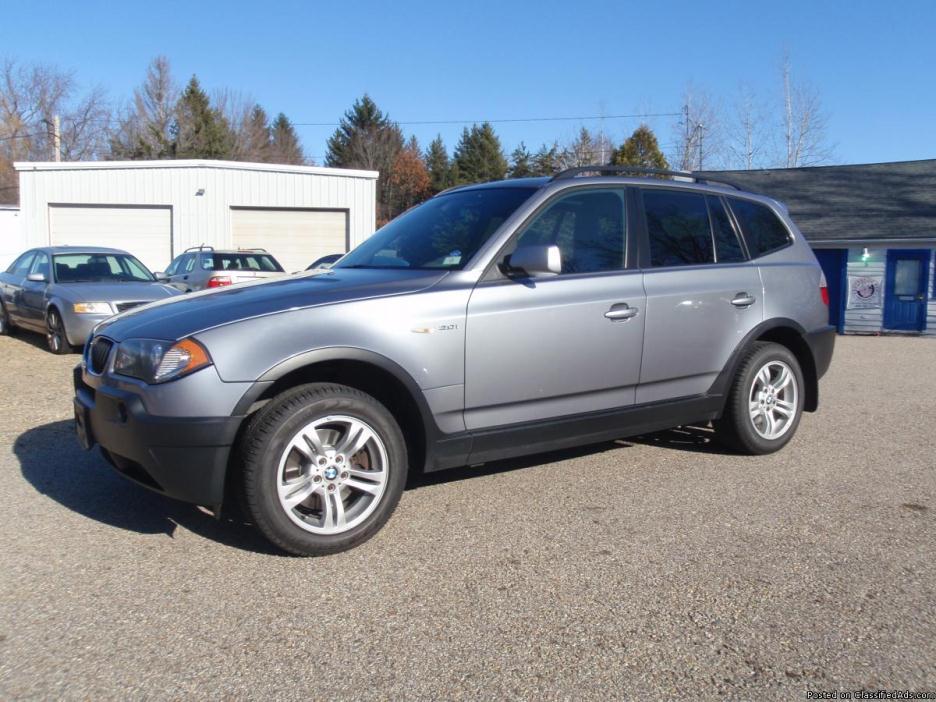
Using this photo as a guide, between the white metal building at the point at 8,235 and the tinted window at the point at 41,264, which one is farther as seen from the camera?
the white metal building at the point at 8,235

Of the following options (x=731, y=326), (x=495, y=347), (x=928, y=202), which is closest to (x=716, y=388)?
(x=731, y=326)

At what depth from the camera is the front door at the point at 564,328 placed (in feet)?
14.2

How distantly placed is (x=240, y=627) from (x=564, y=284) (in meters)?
2.47

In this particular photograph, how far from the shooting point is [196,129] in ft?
190

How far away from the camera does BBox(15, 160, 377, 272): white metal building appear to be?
23.0 m

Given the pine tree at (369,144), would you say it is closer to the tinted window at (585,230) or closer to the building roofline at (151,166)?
the building roofline at (151,166)

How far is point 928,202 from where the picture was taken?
20.2m

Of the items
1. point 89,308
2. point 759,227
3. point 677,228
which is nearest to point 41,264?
point 89,308

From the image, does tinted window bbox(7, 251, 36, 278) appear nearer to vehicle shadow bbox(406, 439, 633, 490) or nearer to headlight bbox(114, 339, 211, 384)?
vehicle shadow bbox(406, 439, 633, 490)

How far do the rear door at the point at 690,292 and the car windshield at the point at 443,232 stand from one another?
98 cm

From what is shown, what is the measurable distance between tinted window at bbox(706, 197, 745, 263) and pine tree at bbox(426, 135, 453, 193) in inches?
2109

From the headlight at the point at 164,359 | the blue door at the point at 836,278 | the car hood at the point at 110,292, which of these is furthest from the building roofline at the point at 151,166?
the headlight at the point at 164,359

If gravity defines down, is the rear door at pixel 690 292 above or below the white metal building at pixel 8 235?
below

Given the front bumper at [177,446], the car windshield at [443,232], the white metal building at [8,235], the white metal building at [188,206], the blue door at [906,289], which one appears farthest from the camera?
the white metal building at [8,235]
